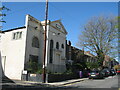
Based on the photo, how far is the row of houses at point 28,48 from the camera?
19.4 metres

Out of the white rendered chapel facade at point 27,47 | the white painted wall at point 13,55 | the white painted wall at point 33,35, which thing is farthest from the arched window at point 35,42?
the white painted wall at point 13,55

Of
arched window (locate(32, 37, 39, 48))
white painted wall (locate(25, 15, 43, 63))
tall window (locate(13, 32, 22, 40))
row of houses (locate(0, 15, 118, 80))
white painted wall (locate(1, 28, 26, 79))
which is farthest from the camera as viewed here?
arched window (locate(32, 37, 39, 48))

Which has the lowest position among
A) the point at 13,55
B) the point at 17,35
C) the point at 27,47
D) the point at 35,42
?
the point at 13,55

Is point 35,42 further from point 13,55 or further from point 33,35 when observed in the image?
point 13,55

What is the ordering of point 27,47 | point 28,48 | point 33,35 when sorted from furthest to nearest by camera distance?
point 33,35 < point 28,48 < point 27,47

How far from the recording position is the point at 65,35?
92.2 feet

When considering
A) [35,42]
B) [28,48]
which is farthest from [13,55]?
[35,42]

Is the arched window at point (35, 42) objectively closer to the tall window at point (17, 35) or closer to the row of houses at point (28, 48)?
the row of houses at point (28, 48)

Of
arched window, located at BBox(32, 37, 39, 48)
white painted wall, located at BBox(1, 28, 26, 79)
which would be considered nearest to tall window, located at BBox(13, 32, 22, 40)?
white painted wall, located at BBox(1, 28, 26, 79)

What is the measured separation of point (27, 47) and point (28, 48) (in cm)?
25

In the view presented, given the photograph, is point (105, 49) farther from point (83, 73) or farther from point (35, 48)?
point (35, 48)

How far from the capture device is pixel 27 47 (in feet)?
64.4

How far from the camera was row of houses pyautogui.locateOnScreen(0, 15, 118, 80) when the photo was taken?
19.4m

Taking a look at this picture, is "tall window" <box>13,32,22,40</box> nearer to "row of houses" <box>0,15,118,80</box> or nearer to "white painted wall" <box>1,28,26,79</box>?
"row of houses" <box>0,15,118,80</box>
